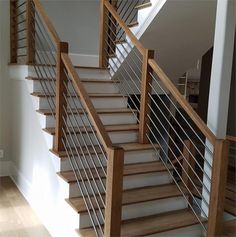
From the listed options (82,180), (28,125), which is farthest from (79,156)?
(28,125)

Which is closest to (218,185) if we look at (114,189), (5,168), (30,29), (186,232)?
(186,232)

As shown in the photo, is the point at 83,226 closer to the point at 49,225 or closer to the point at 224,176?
the point at 49,225

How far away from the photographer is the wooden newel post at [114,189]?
82.9 inches

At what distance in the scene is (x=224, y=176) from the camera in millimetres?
2547

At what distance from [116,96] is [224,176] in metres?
1.84

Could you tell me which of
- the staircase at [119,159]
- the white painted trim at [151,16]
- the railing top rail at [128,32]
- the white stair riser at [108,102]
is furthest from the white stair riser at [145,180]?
the white painted trim at [151,16]

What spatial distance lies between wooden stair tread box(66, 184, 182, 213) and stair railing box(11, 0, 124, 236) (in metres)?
0.07

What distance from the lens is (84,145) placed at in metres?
3.24

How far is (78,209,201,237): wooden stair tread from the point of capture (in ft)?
8.47

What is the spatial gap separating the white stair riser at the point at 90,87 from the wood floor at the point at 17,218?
4.42 feet

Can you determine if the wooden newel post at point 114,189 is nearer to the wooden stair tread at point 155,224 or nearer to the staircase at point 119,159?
the staircase at point 119,159

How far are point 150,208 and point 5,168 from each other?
2.67m

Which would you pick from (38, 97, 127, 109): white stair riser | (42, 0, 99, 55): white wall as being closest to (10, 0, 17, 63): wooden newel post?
(42, 0, 99, 55): white wall

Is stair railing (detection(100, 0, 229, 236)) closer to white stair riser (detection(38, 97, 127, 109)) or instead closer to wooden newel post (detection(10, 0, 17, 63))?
white stair riser (detection(38, 97, 127, 109))
